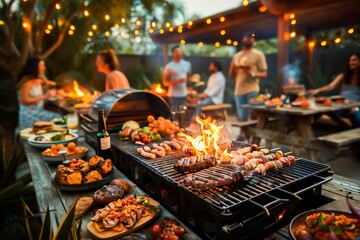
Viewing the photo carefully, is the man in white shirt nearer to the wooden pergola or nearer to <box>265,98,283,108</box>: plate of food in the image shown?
the wooden pergola

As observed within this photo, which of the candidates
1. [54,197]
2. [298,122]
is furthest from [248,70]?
[54,197]

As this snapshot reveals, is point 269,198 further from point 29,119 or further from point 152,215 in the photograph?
point 29,119

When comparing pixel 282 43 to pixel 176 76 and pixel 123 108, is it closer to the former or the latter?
pixel 176 76

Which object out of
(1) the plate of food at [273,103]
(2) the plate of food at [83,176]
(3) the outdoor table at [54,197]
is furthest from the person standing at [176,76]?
(2) the plate of food at [83,176]

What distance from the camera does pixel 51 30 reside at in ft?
34.8

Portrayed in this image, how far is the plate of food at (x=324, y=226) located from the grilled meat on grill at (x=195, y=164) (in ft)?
2.84

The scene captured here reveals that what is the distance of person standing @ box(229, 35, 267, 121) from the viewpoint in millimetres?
7223

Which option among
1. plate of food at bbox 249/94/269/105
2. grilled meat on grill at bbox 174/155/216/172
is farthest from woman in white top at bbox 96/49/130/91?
grilled meat on grill at bbox 174/155/216/172

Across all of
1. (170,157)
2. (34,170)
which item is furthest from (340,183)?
(34,170)

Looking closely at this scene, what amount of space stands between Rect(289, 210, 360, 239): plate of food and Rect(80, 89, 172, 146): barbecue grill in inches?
98.5

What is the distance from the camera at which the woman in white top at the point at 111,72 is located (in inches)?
234

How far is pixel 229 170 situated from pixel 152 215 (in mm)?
715

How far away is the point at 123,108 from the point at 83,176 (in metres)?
1.56

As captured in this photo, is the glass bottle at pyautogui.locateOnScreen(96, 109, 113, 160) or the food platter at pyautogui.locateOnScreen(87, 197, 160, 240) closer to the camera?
the food platter at pyautogui.locateOnScreen(87, 197, 160, 240)
